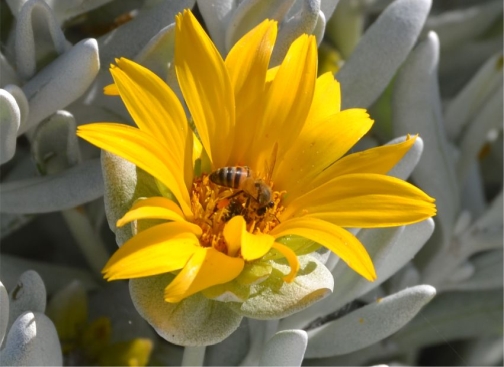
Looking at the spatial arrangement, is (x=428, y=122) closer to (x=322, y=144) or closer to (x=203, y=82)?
(x=322, y=144)

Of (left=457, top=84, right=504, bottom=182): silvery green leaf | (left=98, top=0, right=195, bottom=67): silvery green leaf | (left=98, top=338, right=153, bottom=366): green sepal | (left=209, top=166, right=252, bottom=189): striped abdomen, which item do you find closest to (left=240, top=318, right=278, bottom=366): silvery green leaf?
(left=98, top=338, right=153, bottom=366): green sepal

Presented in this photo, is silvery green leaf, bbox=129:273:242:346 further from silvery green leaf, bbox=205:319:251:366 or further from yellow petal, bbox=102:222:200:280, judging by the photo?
silvery green leaf, bbox=205:319:251:366

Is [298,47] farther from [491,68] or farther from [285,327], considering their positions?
[491,68]

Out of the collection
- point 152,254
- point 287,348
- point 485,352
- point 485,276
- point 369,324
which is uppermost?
point 152,254

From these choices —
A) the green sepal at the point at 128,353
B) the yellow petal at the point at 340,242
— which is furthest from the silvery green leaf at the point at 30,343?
the yellow petal at the point at 340,242

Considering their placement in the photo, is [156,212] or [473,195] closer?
[156,212]

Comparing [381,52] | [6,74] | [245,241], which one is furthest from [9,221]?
[381,52]

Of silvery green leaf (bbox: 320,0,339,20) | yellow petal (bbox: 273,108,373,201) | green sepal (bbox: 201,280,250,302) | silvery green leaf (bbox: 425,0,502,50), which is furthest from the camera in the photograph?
silvery green leaf (bbox: 425,0,502,50)
